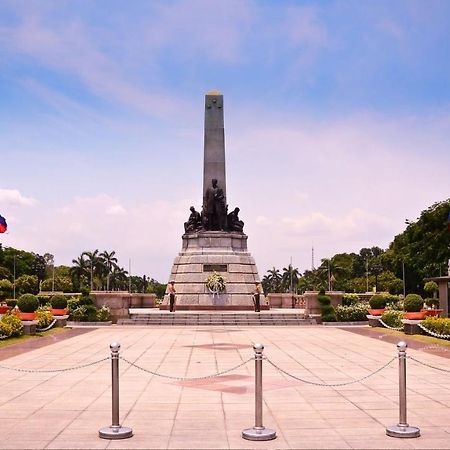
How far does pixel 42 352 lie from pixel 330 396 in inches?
456

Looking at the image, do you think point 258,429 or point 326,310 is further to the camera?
point 326,310

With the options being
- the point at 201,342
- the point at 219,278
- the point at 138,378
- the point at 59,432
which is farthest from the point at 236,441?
the point at 219,278

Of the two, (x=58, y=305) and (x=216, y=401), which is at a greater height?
(x=58, y=305)

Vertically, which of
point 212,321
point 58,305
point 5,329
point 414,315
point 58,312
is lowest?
point 212,321

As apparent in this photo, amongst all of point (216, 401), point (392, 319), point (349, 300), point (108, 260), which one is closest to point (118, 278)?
point (108, 260)

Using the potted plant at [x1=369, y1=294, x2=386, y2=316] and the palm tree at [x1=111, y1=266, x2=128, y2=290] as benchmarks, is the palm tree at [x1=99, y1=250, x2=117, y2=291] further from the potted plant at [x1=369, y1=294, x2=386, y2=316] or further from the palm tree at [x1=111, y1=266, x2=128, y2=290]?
the potted plant at [x1=369, y1=294, x2=386, y2=316]

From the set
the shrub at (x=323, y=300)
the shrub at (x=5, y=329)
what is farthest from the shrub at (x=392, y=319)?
the shrub at (x=5, y=329)

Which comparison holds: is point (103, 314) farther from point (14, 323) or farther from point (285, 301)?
point (285, 301)

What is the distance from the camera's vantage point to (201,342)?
25078mm

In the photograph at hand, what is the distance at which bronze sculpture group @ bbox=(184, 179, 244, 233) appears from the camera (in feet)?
157

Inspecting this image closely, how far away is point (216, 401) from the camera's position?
12008mm

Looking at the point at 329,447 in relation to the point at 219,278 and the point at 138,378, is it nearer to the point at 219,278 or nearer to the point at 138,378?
the point at 138,378

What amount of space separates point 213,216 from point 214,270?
4.32 metres

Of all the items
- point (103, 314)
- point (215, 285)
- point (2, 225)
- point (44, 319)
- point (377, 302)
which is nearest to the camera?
point (2, 225)
